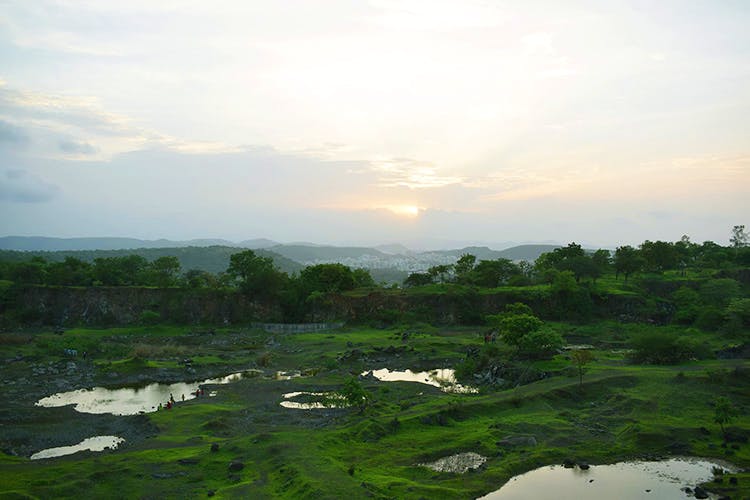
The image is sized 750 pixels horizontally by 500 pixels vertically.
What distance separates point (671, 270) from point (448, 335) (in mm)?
56966

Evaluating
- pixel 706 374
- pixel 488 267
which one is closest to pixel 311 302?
pixel 488 267

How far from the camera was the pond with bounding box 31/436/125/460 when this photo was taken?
27219mm

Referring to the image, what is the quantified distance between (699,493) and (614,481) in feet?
11.0

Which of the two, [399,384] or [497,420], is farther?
[399,384]

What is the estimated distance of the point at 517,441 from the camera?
87.3 ft

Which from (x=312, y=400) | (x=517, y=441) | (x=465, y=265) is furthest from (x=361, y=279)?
(x=517, y=441)

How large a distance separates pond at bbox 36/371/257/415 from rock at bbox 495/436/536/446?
24242 mm

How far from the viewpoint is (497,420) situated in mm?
30016

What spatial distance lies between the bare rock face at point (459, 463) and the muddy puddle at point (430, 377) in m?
14.0

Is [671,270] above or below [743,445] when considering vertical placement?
above

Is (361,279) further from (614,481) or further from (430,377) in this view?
(614,481)

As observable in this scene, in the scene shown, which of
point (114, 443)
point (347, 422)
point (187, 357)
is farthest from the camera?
point (187, 357)

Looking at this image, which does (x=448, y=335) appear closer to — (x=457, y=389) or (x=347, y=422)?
(x=457, y=389)

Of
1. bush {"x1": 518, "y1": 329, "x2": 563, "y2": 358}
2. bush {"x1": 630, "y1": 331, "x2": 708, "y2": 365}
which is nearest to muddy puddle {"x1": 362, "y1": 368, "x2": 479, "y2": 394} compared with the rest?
bush {"x1": 518, "y1": 329, "x2": 563, "y2": 358}
